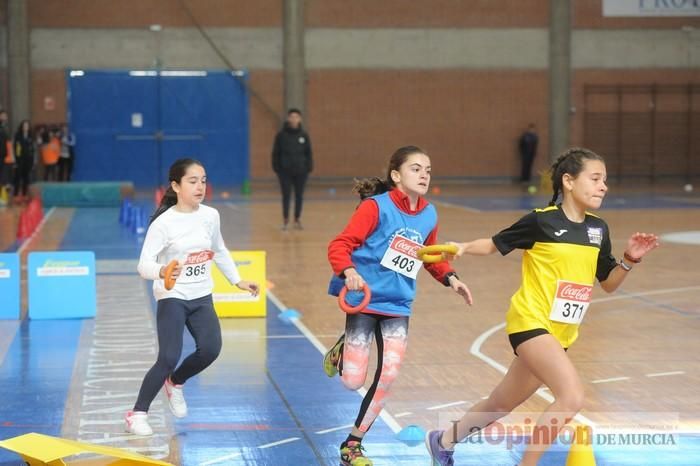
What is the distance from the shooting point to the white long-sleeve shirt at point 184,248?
7.27 metres

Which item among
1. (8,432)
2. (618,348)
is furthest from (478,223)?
(8,432)

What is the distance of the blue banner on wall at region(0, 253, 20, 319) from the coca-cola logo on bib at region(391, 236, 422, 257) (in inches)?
258

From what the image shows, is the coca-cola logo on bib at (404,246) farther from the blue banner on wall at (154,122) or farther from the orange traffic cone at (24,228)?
the blue banner on wall at (154,122)

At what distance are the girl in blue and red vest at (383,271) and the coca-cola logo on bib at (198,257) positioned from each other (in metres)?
1.07

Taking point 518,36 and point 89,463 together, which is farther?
point 518,36

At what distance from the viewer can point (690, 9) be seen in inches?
1495

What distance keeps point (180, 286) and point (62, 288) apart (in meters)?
5.18

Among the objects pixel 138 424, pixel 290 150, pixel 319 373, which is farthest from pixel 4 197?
pixel 138 424

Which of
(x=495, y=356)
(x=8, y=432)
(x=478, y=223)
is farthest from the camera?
(x=478, y=223)

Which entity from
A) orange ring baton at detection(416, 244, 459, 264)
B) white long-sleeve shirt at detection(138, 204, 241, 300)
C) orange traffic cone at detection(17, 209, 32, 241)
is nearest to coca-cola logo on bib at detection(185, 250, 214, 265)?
white long-sleeve shirt at detection(138, 204, 241, 300)

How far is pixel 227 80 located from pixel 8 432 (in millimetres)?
30156

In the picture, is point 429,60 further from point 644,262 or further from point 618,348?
point 618,348

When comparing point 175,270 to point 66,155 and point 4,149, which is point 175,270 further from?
point 66,155

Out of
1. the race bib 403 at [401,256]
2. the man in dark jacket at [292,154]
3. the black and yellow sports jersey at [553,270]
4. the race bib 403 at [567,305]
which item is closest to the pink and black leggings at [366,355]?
the race bib 403 at [401,256]
